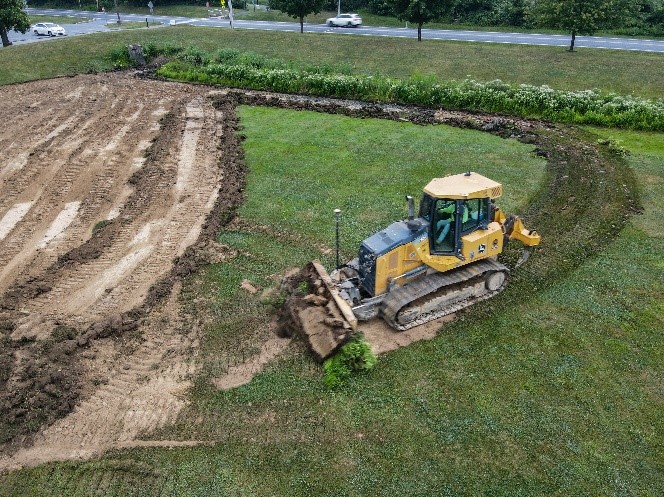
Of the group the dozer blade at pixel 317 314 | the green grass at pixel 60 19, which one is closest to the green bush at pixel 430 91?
the dozer blade at pixel 317 314

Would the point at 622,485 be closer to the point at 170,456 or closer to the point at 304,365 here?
the point at 304,365

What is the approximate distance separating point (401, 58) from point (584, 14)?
10807 mm

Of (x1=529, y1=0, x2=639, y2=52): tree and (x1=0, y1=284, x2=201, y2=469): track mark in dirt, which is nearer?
(x1=0, y1=284, x2=201, y2=469): track mark in dirt

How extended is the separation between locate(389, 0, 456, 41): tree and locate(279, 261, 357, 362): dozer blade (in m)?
28.8

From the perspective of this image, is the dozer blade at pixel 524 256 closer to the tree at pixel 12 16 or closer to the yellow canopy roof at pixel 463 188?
the yellow canopy roof at pixel 463 188

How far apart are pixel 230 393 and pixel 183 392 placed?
92 cm

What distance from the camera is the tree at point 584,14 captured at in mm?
32375

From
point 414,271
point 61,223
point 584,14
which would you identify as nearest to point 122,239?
point 61,223

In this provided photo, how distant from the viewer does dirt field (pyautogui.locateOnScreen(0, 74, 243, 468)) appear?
10.3 meters

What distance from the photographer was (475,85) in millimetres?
28109

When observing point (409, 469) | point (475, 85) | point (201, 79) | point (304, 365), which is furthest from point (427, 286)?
point (201, 79)

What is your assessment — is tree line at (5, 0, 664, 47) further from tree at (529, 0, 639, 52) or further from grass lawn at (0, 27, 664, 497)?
grass lawn at (0, 27, 664, 497)

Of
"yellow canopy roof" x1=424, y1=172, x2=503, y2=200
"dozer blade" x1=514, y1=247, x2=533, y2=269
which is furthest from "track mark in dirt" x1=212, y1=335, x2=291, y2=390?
"dozer blade" x1=514, y1=247, x2=533, y2=269

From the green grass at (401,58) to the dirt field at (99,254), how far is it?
392 inches
